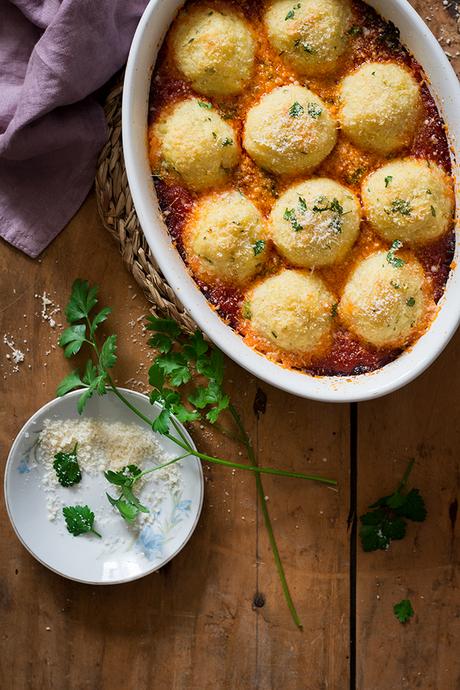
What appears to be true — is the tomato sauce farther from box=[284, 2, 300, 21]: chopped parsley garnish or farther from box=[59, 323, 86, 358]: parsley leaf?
box=[59, 323, 86, 358]: parsley leaf

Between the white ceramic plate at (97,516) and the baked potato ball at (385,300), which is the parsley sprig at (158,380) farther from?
the baked potato ball at (385,300)

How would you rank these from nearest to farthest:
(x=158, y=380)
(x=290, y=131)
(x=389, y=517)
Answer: (x=290, y=131), (x=158, y=380), (x=389, y=517)

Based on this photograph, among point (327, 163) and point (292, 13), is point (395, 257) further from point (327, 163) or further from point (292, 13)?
point (292, 13)

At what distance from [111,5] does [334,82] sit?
0.59m

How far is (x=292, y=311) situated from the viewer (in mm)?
1831

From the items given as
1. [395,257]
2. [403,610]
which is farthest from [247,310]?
[403,610]

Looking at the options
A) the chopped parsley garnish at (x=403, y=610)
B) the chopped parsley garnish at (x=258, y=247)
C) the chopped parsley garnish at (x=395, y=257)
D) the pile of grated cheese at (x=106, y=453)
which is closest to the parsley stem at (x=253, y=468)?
the pile of grated cheese at (x=106, y=453)

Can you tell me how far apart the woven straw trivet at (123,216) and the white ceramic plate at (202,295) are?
0.16 metres

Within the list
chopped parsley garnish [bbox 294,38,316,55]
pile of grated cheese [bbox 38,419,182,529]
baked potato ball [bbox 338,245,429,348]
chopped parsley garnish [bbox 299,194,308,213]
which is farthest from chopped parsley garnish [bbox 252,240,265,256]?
pile of grated cheese [bbox 38,419,182,529]

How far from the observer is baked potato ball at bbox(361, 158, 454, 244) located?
5.99 feet

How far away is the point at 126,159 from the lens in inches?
70.2

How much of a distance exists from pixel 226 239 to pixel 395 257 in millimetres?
422

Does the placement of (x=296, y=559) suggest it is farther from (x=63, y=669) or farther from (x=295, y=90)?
(x=295, y=90)

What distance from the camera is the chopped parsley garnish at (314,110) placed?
182 cm
